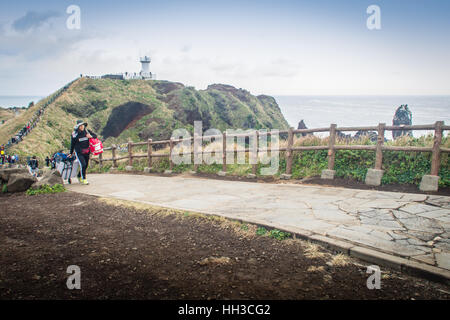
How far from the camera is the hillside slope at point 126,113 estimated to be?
38469 mm

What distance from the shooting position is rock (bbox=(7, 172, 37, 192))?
314 inches

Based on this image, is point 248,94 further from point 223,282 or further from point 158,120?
point 223,282

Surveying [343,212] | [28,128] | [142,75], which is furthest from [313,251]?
[142,75]

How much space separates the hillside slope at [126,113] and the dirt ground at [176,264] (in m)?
33.4

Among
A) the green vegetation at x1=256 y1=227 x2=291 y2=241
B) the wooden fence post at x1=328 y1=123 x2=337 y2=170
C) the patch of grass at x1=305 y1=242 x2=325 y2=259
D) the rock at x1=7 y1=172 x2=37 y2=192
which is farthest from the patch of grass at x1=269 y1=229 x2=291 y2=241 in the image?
the rock at x1=7 y1=172 x2=37 y2=192

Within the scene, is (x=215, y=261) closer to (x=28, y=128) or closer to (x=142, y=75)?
(x=28, y=128)

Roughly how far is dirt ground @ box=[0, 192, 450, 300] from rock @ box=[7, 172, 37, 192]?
12.0 ft

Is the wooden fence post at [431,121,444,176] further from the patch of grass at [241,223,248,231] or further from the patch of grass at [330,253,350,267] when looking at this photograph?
the patch of grass at [241,223,248,231]

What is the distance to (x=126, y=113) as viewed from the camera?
47.9 metres

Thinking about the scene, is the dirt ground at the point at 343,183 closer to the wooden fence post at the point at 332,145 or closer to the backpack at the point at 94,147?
the wooden fence post at the point at 332,145

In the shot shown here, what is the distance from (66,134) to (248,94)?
168 feet

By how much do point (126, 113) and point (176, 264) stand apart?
4837 centimetres

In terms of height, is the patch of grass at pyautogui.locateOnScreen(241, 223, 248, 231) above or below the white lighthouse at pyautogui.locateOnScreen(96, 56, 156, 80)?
below
